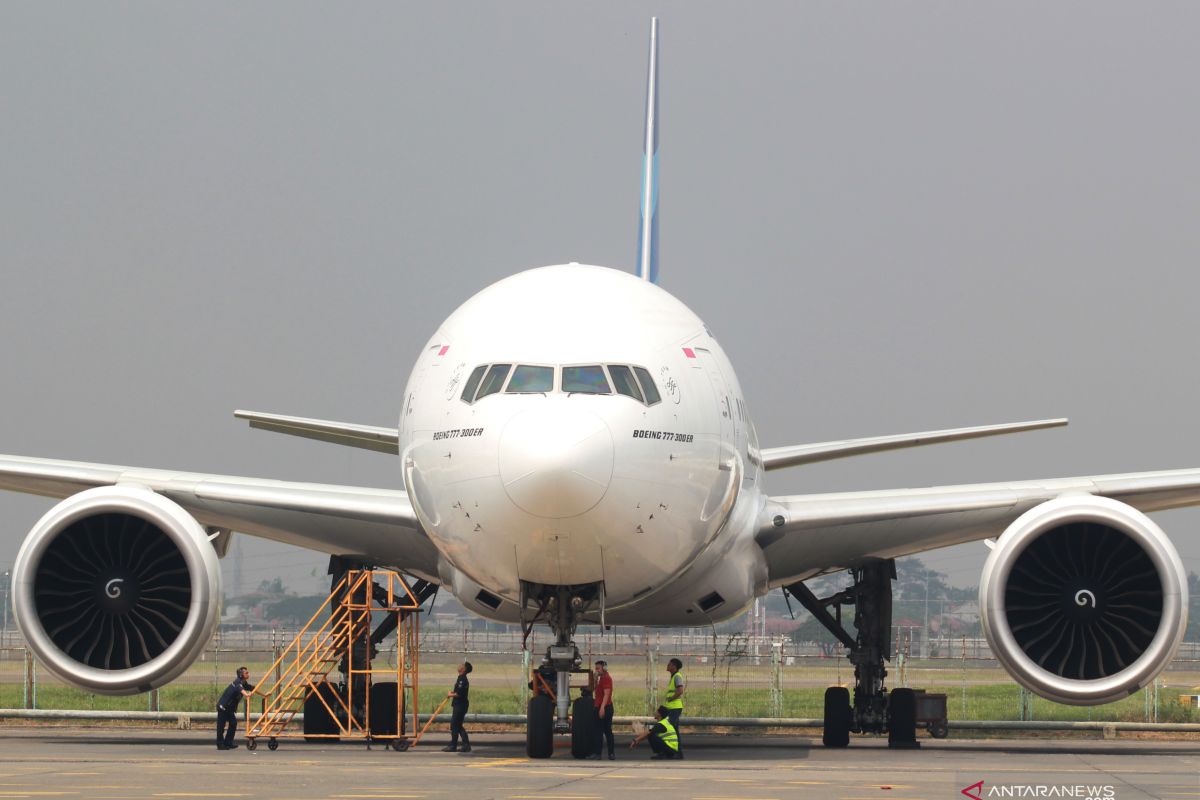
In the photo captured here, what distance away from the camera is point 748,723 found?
23328 millimetres

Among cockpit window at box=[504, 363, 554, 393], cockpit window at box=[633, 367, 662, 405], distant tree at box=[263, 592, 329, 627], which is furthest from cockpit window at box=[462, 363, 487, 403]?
distant tree at box=[263, 592, 329, 627]

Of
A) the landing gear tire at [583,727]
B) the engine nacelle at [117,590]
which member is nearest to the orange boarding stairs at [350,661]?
the engine nacelle at [117,590]

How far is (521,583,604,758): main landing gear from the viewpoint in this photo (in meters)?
15.1

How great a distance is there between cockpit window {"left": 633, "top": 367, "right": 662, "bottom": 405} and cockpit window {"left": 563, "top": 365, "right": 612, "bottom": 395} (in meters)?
0.36

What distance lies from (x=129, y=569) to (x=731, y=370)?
611 centimetres

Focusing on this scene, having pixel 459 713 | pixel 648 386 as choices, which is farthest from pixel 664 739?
pixel 648 386

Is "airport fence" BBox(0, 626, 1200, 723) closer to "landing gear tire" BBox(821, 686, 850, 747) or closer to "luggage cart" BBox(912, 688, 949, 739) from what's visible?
"luggage cart" BBox(912, 688, 949, 739)

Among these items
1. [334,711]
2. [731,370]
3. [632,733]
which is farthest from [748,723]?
[731,370]

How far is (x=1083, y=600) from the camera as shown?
16.3 meters

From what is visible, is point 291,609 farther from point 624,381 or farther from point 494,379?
point 624,381

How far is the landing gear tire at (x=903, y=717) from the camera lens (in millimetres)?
19859

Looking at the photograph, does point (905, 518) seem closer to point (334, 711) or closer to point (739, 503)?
point (739, 503)

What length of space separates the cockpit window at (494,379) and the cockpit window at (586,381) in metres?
0.50

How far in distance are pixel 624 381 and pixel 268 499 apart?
500cm
